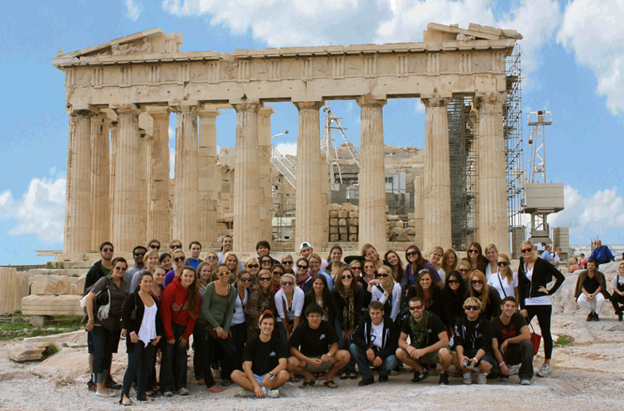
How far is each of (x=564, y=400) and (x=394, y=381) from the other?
2.74 meters

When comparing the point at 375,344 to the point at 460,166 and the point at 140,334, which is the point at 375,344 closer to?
the point at 140,334

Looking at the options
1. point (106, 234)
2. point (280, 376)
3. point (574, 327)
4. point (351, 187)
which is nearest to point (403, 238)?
point (351, 187)

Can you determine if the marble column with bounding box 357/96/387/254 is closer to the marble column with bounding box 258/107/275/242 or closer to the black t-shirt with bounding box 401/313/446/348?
the marble column with bounding box 258/107/275/242

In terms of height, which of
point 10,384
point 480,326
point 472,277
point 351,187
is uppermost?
point 351,187

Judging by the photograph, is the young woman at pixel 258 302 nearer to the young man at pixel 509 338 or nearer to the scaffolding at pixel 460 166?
the young man at pixel 509 338

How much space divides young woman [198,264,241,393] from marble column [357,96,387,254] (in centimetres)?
1639

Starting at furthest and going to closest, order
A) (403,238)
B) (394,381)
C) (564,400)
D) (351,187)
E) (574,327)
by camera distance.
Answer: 1. (351,187)
2. (403,238)
3. (574,327)
4. (394,381)
5. (564,400)

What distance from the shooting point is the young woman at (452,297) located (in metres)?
11.0

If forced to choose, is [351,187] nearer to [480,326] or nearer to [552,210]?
[552,210]

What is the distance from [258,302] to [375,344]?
2.11 metres

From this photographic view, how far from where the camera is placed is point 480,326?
10.5 meters

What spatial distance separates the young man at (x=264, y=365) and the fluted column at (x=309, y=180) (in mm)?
16896

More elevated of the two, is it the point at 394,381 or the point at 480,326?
the point at 480,326

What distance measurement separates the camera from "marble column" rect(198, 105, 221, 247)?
31016mm
